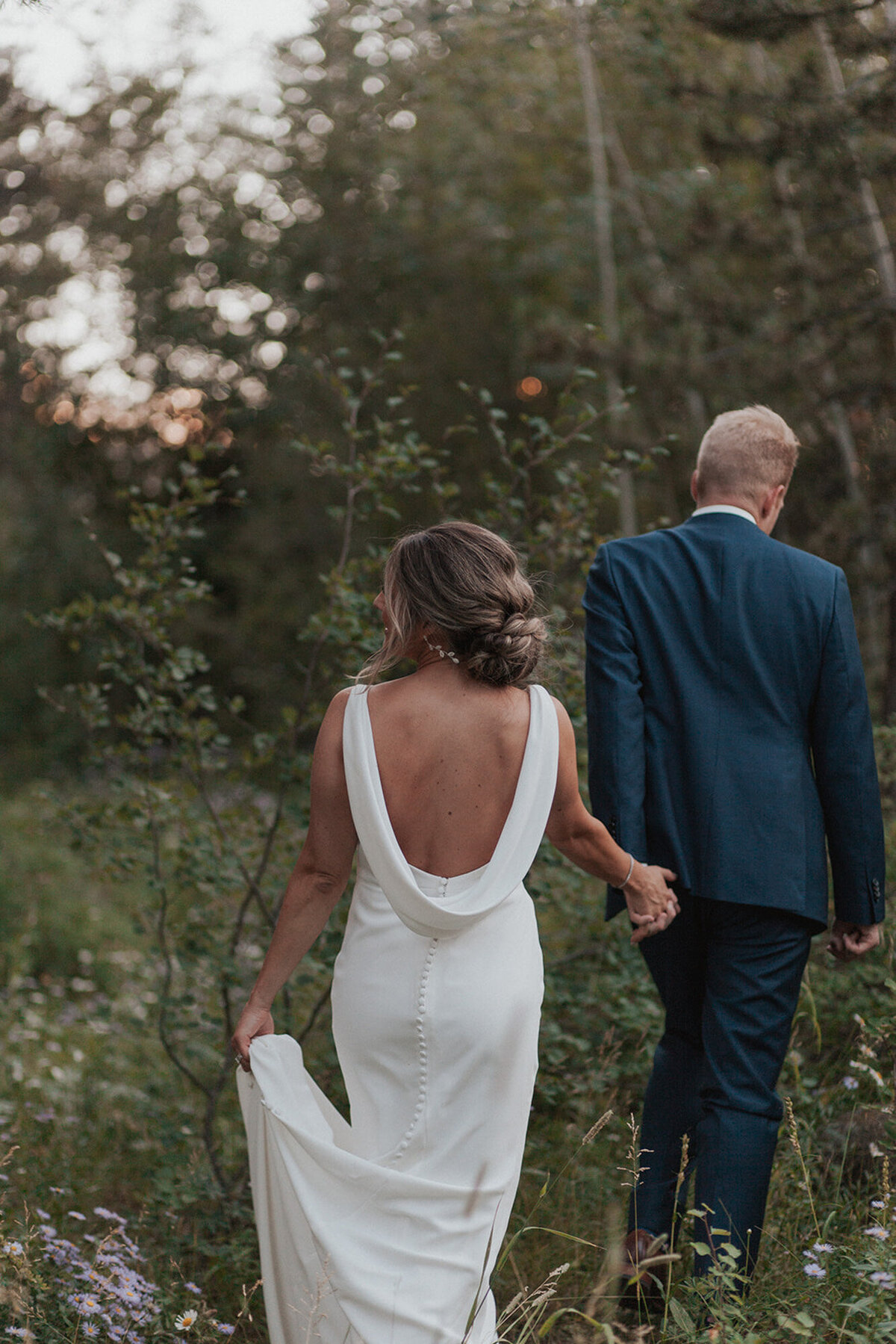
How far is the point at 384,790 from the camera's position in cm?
235

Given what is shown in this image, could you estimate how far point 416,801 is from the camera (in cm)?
235

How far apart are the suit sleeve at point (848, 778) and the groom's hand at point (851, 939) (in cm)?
4

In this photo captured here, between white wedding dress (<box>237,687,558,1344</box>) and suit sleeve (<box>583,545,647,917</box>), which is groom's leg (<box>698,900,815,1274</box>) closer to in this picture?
suit sleeve (<box>583,545,647,917</box>)

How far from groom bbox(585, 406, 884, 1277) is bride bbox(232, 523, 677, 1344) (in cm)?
51

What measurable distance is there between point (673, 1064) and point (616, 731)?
82 centimetres

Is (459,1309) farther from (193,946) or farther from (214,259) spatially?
(214,259)

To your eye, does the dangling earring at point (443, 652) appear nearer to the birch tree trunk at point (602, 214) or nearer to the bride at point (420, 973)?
the bride at point (420, 973)

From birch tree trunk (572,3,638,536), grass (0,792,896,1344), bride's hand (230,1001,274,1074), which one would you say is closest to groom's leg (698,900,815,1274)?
grass (0,792,896,1344)

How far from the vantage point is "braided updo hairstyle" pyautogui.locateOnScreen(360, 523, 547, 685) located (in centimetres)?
232

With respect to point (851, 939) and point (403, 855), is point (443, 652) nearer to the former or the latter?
point (403, 855)

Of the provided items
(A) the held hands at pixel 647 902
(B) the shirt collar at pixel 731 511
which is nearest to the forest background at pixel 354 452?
(B) the shirt collar at pixel 731 511

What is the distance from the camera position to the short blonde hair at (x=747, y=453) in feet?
9.68

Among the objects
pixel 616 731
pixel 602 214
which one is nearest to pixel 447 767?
pixel 616 731

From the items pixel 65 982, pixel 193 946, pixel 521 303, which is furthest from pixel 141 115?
pixel 193 946
